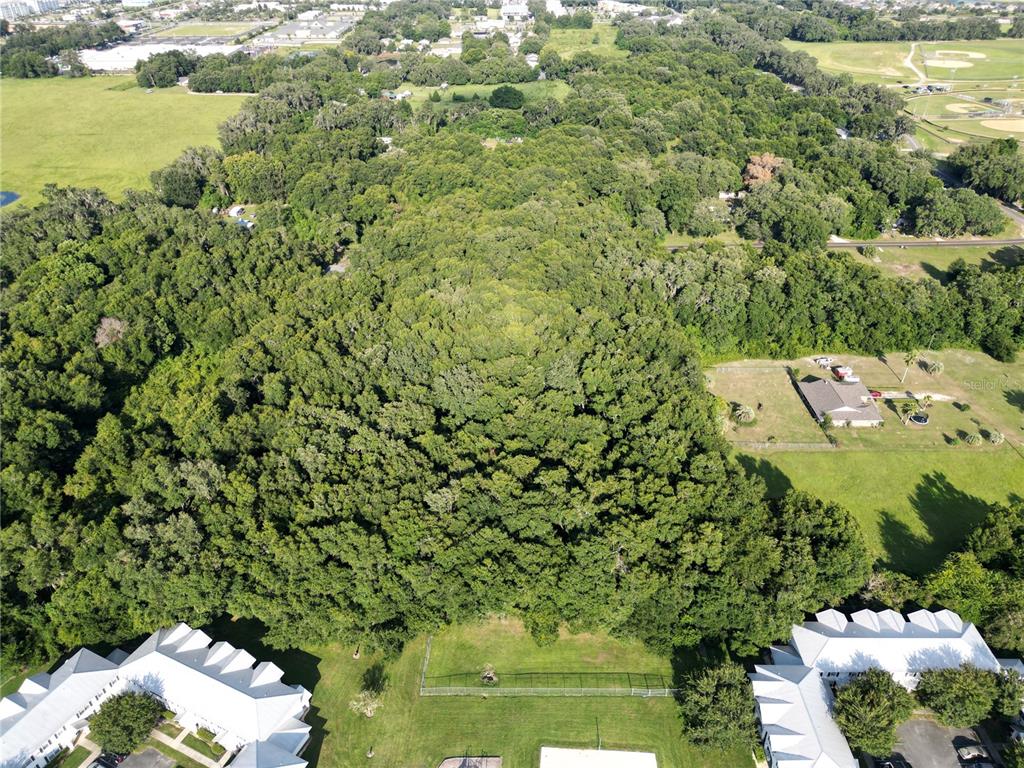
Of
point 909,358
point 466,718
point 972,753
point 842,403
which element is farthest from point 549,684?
point 909,358

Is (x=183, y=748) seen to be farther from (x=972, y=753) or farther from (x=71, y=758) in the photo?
(x=972, y=753)

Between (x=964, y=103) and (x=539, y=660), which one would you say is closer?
(x=539, y=660)

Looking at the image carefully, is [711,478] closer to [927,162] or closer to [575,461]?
[575,461]

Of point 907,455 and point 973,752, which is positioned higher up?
point 907,455

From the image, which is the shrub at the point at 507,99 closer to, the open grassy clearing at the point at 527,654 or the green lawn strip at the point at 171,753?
the open grassy clearing at the point at 527,654

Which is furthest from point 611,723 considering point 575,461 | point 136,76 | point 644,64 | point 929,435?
point 136,76

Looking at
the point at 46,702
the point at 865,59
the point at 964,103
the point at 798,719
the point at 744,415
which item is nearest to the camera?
the point at 798,719

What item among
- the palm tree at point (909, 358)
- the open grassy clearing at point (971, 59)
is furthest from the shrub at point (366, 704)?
the open grassy clearing at point (971, 59)

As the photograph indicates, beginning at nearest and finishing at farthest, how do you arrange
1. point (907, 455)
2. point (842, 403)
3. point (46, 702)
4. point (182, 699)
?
point (46, 702), point (182, 699), point (907, 455), point (842, 403)
